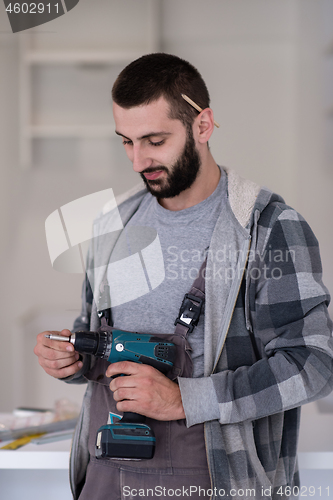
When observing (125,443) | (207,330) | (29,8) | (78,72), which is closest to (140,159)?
(207,330)

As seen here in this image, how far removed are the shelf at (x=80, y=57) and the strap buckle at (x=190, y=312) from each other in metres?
1.02

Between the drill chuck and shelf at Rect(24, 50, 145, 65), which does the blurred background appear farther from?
the drill chuck

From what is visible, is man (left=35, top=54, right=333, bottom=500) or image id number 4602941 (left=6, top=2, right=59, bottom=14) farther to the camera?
image id number 4602941 (left=6, top=2, right=59, bottom=14)

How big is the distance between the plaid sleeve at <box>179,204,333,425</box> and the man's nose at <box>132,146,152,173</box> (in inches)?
10.5

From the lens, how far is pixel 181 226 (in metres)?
0.94

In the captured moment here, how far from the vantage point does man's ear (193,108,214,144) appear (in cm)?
92

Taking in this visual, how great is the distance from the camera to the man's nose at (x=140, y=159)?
2.86ft

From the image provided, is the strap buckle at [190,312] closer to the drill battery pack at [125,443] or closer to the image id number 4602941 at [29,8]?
the drill battery pack at [125,443]

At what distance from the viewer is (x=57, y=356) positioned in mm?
866

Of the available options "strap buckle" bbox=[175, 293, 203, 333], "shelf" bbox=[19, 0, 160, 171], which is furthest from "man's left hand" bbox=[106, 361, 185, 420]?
"shelf" bbox=[19, 0, 160, 171]

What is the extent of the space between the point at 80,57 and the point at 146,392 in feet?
4.26

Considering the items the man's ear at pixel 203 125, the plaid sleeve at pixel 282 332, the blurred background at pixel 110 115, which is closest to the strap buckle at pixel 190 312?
the plaid sleeve at pixel 282 332

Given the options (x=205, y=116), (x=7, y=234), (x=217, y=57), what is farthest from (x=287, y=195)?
(x=7, y=234)

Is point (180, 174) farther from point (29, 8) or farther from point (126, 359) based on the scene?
point (29, 8)
